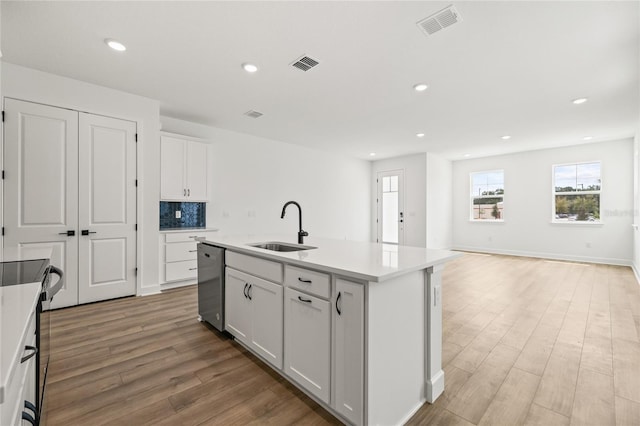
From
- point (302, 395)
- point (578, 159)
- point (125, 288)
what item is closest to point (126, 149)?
point (125, 288)

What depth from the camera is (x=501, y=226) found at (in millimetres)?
7477

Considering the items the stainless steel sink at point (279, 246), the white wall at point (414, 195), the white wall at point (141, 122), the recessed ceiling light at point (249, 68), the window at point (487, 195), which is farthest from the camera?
the window at point (487, 195)

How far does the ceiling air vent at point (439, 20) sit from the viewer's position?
2.13 meters

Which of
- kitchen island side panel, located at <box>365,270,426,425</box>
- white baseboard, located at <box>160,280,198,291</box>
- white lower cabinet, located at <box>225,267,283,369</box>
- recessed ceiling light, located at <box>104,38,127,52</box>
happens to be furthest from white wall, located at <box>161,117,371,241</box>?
kitchen island side panel, located at <box>365,270,426,425</box>

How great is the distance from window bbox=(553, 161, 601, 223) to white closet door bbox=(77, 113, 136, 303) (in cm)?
852

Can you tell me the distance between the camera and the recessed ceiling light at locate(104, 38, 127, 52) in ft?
8.40

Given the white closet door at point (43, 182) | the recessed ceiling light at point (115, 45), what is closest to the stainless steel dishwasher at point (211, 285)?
the white closet door at point (43, 182)

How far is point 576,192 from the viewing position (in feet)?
21.2

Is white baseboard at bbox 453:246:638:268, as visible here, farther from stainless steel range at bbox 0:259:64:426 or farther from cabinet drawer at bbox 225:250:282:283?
stainless steel range at bbox 0:259:64:426

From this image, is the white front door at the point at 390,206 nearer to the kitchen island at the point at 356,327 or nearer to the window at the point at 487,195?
the window at the point at 487,195

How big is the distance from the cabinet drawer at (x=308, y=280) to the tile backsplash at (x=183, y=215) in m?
3.50

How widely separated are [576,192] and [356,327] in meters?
7.62

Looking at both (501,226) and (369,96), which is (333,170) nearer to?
(369,96)

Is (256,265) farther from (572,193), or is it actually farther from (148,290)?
(572,193)
